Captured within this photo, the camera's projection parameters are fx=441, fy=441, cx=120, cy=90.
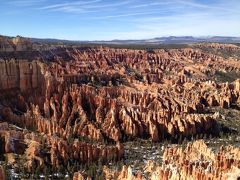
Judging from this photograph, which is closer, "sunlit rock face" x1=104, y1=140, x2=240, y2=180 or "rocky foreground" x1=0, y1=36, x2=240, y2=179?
"sunlit rock face" x1=104, y1=140, x2=240, y2=180

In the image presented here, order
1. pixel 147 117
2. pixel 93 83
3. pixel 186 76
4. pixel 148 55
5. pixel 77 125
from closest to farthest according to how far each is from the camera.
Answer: pixel 77 125, pixel 147 117, pixel 93 83, pixel 186 76, pixel 148 55

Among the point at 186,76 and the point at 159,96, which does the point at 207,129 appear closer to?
the point at 159,96

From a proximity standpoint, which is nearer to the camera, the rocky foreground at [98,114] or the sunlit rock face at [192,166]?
the sunlit rock face at [192,166]

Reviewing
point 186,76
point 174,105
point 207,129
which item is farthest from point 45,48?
point 207,129

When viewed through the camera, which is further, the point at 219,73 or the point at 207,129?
the point at 219,73

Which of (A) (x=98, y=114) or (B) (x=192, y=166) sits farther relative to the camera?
(A) (x=98, y=114)

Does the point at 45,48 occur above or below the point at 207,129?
above

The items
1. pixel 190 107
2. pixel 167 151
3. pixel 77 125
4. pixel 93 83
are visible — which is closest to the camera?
pixel 167 151

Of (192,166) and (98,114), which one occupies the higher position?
(98,114)
